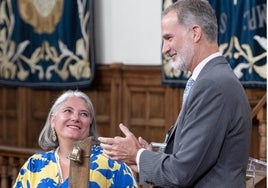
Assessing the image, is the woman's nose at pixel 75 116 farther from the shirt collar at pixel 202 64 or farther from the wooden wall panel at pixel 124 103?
the wooden wall panel at pixel 124 103

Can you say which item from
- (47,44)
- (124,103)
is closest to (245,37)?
(124,103)

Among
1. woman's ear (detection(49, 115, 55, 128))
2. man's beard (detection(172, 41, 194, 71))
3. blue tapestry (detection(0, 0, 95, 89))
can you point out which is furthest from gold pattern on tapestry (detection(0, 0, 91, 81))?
man's beard (detection(172, 41, 194, 71))

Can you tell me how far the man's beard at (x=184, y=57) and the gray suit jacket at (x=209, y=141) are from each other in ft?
0.18

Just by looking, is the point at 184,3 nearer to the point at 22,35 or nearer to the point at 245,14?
the point at 245,14

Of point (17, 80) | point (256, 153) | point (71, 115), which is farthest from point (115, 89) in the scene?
point (71, 115)

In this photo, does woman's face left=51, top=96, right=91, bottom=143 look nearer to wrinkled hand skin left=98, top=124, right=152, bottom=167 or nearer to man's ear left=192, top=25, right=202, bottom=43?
wrinkled hand skin left=98, top=124, right=152, bottom=167

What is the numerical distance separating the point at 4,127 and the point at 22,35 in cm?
99

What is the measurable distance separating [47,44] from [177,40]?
17.7 feet

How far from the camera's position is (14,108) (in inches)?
313

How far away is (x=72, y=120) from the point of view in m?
3.33

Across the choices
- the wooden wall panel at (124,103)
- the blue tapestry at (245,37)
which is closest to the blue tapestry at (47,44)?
the wooden wall panel at (124,103)

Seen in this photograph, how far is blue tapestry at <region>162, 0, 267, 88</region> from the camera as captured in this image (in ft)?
19.5

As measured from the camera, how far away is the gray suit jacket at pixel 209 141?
7.14 feet

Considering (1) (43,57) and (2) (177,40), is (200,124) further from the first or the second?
(1) (43,57)
